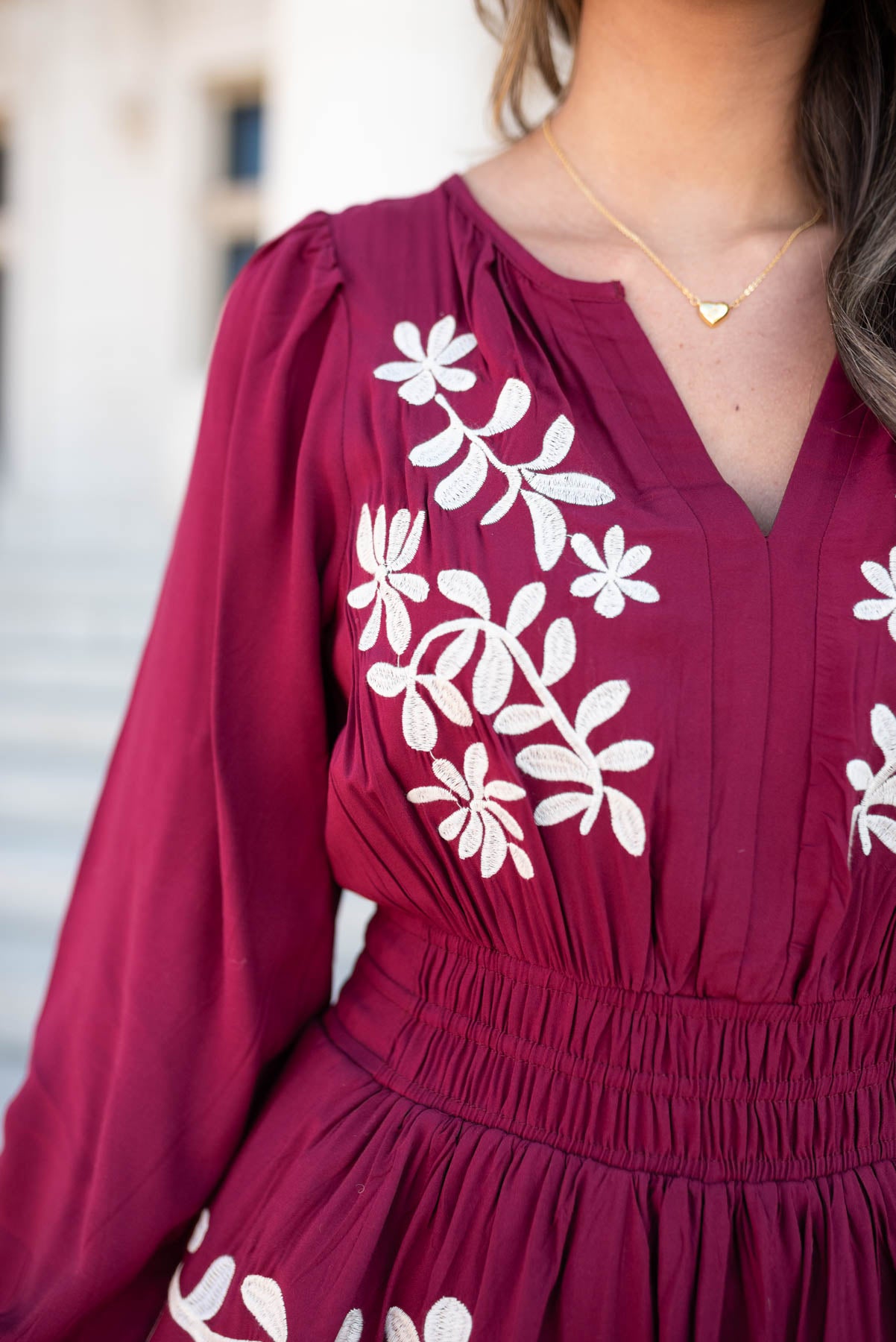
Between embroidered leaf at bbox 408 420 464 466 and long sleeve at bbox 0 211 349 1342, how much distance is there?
76mm

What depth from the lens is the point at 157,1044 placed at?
1.09 metres

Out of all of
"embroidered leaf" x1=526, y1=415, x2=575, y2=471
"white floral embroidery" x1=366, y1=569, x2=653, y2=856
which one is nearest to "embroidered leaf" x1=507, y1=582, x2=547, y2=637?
"white floral embroidery" x1=366, y1=569, x2=653, y2=856

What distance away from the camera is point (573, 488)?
97 centimetres

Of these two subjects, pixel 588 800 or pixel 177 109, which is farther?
pixel 177 109

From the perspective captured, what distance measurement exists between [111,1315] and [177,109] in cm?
782

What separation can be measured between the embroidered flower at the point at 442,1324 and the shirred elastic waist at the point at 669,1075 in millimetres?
133

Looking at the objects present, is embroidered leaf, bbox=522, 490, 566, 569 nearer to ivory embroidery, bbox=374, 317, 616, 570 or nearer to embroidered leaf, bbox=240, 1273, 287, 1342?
ivory embroidery, bbox=374, 317, 616, 570

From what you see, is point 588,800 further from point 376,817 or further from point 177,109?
point 177,109

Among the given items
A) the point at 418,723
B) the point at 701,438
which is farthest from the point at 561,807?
the point at 701,438

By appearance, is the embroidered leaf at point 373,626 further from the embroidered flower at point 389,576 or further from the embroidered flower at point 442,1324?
the embroidered flower at point 442,1324

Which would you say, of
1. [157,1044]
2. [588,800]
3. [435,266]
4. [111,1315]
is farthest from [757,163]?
[111,1315]

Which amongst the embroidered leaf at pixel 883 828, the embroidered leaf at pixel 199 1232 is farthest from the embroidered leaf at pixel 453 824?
the embroidered leaf at pixel 199 1232

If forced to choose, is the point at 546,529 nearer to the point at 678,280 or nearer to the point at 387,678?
the point at 387,678

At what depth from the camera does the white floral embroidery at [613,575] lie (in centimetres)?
92
